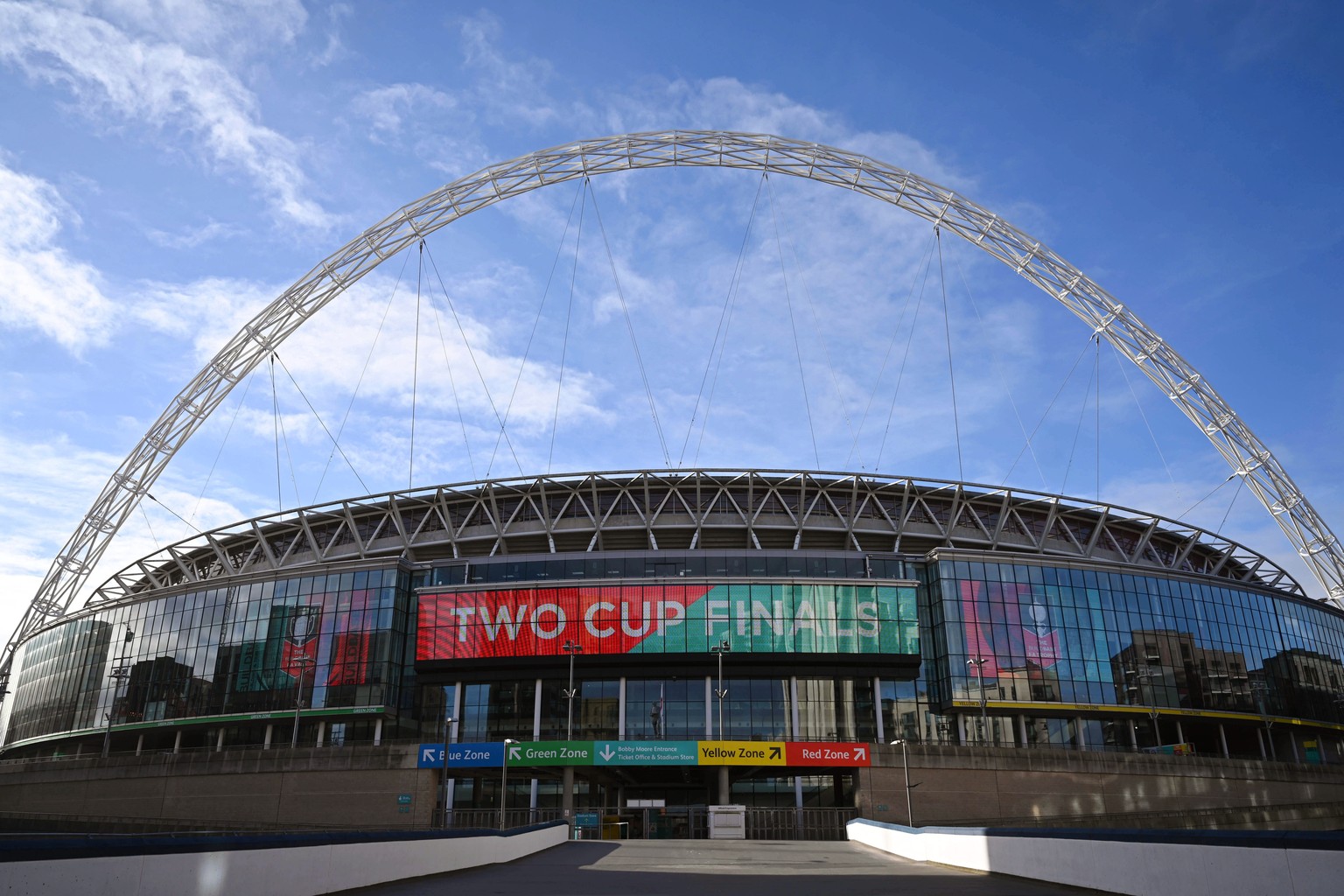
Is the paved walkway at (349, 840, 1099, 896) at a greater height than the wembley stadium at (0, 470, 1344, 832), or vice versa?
the wembley stadium at (0, 470, 1344, 832)

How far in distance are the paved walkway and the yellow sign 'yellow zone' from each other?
2494 cm

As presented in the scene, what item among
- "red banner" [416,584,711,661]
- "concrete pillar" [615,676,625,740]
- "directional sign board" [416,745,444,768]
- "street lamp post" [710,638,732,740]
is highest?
"red banner" [416,584,711,661]

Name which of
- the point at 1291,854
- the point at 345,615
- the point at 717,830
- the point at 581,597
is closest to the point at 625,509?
the point at 581,597

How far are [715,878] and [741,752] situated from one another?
37.4 metres

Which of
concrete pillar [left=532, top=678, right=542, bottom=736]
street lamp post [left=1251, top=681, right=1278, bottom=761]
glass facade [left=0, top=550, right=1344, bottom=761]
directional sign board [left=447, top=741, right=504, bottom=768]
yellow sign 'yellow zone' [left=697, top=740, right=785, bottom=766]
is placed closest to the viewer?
yellow sign 'yellow zone' [left=697, top=740, right=785, bottom=766]

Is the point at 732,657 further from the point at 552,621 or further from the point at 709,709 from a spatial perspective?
the point at 552,621

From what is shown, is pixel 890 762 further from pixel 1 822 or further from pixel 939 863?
pixel 1 822

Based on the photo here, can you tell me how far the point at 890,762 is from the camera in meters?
54.7

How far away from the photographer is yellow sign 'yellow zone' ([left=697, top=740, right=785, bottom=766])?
187 feet

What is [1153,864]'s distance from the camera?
42.0 ft

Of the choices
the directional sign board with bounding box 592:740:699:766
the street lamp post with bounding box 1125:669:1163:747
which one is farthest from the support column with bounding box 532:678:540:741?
the street lamp post with bounding box 1125:669:1163:747

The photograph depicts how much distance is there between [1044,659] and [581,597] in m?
32.8

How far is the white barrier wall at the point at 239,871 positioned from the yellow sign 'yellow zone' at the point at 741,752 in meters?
37.5

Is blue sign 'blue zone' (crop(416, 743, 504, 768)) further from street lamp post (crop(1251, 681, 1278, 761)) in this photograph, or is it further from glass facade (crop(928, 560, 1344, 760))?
street lamp post (crop(1251, 681, 1278, 761))
